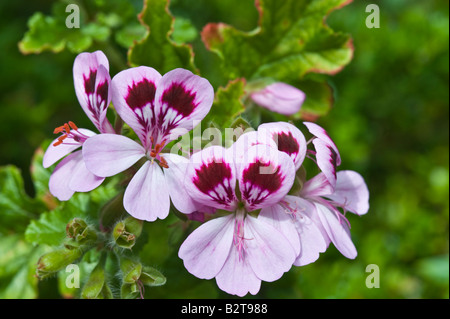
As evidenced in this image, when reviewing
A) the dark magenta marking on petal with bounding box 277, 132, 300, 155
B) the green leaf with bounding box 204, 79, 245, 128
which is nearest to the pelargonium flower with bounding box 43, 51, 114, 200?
the green leaf with bounding box 204, 79, 245, 128

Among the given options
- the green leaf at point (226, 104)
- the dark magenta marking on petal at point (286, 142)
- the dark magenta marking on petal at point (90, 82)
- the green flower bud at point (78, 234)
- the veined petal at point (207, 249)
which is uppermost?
the green leaf at point (226, 104)

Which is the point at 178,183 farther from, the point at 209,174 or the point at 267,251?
the point at 267,251

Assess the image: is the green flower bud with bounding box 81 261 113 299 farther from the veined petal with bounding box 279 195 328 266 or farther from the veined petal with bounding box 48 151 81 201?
the veined petal with bounding box 279 195 328 266

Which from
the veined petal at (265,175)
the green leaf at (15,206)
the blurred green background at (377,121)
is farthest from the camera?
the blurred green background at (377,121)

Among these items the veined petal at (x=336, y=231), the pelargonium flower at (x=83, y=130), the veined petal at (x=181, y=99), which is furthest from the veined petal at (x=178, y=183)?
the veined petal at (x=336, y=231)

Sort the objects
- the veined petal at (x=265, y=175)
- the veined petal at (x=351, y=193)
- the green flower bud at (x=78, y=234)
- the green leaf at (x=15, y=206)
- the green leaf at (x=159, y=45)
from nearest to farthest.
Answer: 1. the veined petal at (x=265, y=175)
2. the green flower bud at (x=78, y=234)
3. the veined petal at (x=351, y=193)
4. the green leaf at (x=159, y=45)
5. the green leaf at (x=15, y=206)

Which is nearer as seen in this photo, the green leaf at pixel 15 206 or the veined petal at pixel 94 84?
the veined petal at pixel 94 84

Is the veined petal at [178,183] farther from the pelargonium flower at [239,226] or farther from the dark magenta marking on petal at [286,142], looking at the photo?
the dark magenta marking on petal at [286,142]
